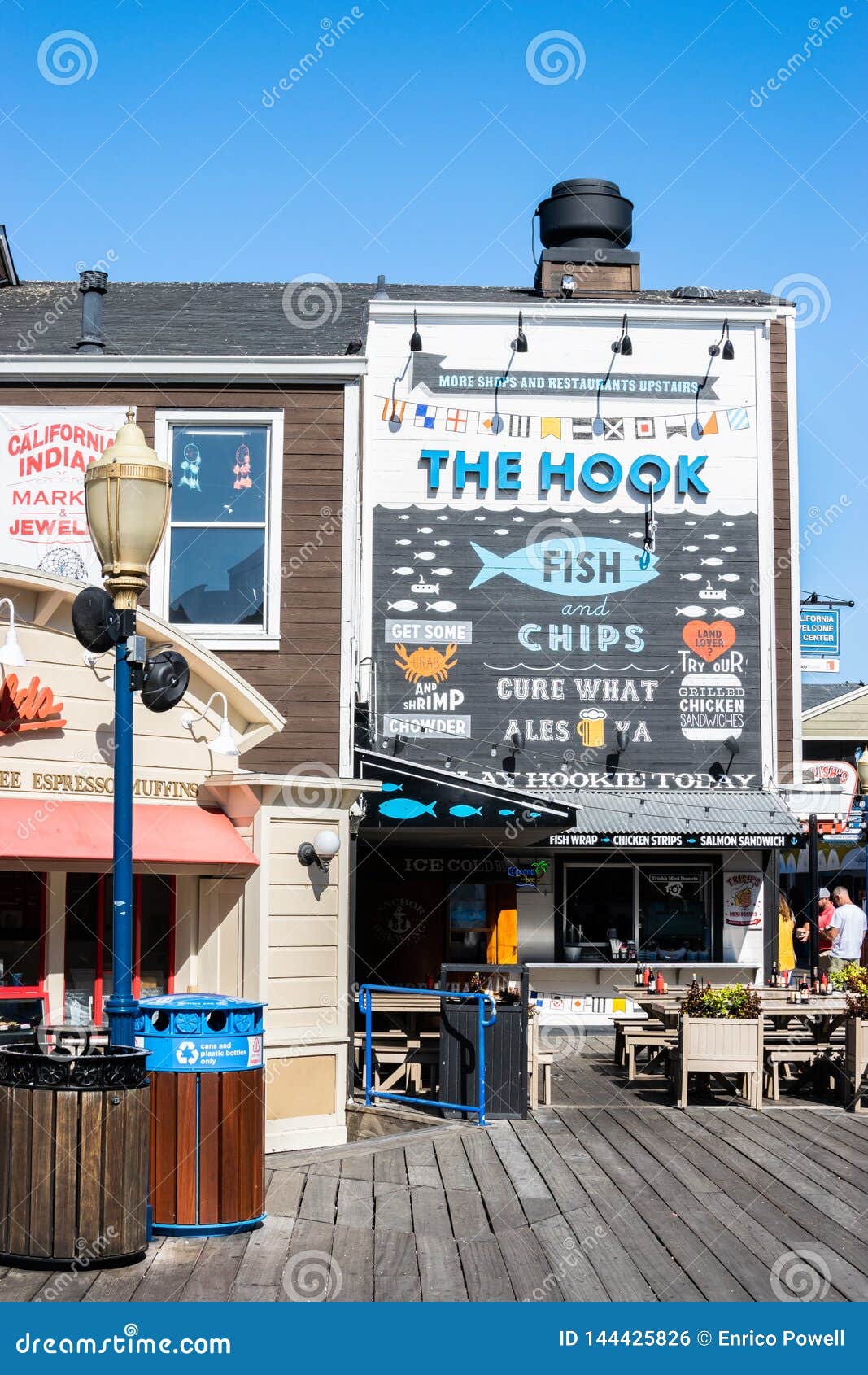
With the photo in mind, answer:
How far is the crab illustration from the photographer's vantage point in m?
19.8

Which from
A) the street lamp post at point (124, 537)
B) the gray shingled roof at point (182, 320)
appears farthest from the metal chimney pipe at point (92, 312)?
the street lamp post at point (124, 537)

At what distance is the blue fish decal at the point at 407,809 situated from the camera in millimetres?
14430

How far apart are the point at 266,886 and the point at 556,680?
9779 millimetres

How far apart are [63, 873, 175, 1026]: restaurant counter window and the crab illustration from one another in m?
9.13

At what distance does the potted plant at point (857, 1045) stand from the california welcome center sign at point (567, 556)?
710 cm

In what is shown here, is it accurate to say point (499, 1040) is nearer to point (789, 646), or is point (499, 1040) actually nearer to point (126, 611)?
point (126, 611)

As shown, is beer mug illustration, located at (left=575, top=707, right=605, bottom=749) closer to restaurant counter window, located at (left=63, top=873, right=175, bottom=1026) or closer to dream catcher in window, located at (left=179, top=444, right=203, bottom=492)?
dream catcher in window, located at (left=179, top=444, right=203, bottom=492)

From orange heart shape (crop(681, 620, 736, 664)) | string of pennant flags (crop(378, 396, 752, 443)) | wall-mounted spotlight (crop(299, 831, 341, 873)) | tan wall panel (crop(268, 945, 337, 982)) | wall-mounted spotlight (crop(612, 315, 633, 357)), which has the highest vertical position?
wall-mounted spotlight (crop(612, 315, 633, 357))

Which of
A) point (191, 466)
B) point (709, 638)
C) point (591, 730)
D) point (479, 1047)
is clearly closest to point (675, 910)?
point (591, 730)

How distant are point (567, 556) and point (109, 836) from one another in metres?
11.1

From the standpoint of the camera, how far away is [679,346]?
67.1 ft

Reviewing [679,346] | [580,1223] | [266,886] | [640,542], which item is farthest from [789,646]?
[580,1223]

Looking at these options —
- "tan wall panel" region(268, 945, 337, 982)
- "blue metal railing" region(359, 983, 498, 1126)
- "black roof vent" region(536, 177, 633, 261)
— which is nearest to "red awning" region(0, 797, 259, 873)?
"tan wall panel" region(268, 945, 337, 982)

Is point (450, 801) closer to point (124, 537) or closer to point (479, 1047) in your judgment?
point (479, 1047)
